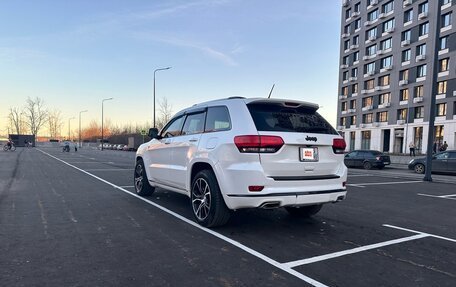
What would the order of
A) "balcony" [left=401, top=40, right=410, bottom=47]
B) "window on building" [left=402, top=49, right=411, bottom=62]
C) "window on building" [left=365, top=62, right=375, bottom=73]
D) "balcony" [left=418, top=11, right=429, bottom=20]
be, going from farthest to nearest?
"window on building" [left=365, top=62, right=375, bottom=73]
"window on building" [left=402, top=49, right=411, bottom=62]
"balcony" [left=401, top=40, right=410, bottom=47]
"balcony" [left=418, top=11, right=429, bottom=20]

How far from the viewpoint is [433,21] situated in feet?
143

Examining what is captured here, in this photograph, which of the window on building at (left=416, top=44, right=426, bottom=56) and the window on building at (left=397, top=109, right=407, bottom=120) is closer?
the window on building at (left=416, top=44, right=426, bottom=56)

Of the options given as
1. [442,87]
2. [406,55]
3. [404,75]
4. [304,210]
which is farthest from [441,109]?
[304,210]

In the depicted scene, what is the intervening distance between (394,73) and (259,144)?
52195mm

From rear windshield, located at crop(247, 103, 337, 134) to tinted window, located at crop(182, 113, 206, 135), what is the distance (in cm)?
111

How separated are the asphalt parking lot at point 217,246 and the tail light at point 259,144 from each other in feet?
3.89

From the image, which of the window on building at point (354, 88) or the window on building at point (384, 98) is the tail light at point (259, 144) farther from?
the window on building at point (354, 88)

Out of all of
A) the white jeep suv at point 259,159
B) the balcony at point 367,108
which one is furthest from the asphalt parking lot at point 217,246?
the balcony at point 367,108

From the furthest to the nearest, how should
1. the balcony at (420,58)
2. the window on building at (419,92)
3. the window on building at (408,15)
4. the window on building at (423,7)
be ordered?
the window on building at (408,15) < the window on building at (419,92) < the window on building at (423,7) < the balcony at (420,58)

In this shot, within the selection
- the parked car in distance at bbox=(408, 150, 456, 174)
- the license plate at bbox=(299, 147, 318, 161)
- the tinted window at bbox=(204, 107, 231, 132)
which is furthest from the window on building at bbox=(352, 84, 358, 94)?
the license plate at bbox=(299, 147, 318, 161)

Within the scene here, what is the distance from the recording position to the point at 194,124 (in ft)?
19.2

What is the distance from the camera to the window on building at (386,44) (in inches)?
2005

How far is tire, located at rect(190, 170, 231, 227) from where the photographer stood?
4773mm

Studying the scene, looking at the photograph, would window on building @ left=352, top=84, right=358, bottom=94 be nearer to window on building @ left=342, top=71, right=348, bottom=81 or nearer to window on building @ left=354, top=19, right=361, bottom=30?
window on building @ left=342, top=71, right=348, bottom=81
